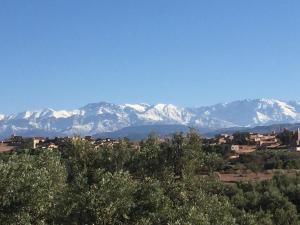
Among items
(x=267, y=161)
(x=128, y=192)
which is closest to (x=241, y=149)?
(x=267, y=161)

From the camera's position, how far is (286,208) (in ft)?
188

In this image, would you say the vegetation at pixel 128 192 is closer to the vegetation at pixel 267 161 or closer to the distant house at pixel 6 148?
the vegetation at pixel 267 161

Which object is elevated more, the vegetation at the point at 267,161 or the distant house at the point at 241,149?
→ the distant house at the point at 241,149

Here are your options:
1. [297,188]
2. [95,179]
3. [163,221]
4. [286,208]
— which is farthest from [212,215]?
[297,188]

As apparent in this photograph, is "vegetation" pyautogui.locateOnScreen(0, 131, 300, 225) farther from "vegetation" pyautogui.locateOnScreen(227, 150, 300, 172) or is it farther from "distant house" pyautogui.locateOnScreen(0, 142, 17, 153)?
"distant house" pyautogui.locateOnScreen(0, 142, 17, 153)

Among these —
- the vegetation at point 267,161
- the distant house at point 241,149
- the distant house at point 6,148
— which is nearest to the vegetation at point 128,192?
the vegetation at point 267,161

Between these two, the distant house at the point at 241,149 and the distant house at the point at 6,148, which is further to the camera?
the distant house at the point at 6,148

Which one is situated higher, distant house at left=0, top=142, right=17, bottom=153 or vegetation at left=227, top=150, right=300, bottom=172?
distant house at left=0, top=142, right=17, bottom=153

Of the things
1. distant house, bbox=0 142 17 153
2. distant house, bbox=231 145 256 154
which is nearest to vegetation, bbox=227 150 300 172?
distant house, bbox=231 145 256 154

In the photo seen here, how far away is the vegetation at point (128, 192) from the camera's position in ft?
101

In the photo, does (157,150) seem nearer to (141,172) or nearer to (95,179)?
(141,172)

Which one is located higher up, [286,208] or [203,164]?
[203,164]

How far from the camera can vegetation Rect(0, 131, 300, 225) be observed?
30.9 metres

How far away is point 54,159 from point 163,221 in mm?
15496
